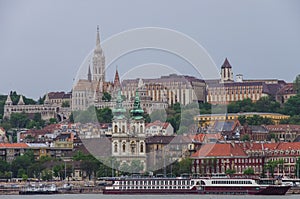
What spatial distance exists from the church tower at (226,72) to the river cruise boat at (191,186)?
2518 inches

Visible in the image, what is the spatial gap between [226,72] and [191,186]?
232 ft

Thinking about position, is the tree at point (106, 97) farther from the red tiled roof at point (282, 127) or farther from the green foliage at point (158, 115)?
the red tiled roof at point (282, 127)

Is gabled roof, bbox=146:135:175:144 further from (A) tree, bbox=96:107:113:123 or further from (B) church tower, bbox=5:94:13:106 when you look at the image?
(B) church tower, bbox=5:94:13:106

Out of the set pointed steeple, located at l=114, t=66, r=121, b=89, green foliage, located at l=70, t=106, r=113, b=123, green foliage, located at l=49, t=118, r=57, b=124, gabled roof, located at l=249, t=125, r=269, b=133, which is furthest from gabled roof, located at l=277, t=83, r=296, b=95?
gabled roof, located at l=249, t=125, r=269, b=133

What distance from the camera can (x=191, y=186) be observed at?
71.4 m

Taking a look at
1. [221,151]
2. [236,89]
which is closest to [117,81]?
[236,89]

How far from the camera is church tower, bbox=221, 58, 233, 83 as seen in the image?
139438mm

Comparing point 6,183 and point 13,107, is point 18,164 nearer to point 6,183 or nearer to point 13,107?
point 6,183

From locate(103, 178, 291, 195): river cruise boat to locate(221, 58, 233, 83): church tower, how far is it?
63964mm

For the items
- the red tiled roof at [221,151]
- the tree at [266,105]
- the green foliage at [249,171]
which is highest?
the tree at [266,105]

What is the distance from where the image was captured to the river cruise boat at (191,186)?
6938 centimetres

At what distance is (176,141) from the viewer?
97.0m

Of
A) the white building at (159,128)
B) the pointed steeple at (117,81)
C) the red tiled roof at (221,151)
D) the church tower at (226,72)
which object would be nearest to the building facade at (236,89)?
the church tower at (226,72)

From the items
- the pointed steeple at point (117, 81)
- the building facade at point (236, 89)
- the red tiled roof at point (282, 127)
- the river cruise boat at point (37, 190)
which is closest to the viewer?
the river cruise boat at point (37, 190)
